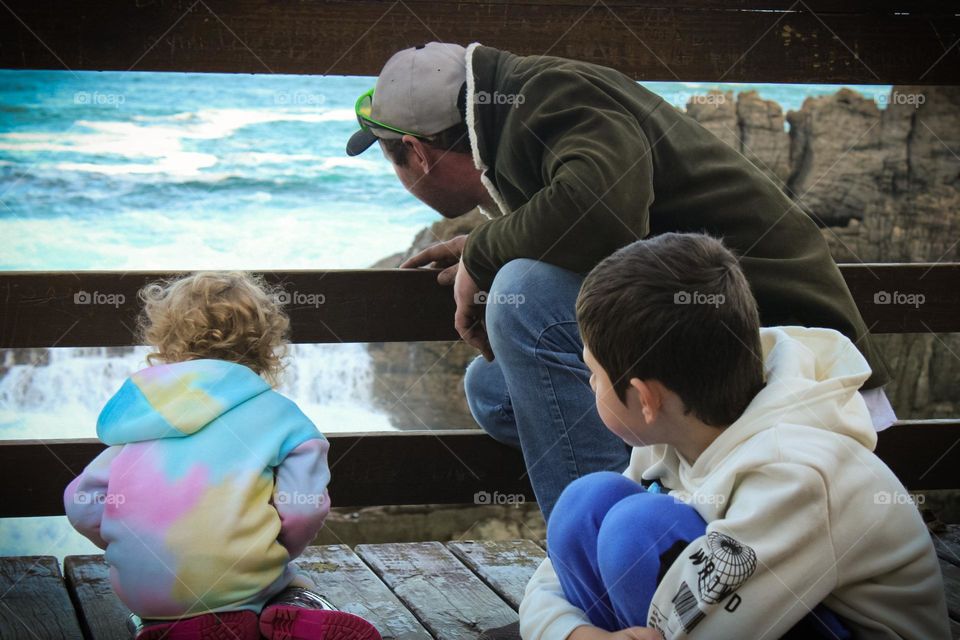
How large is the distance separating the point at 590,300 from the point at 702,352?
176 millimetres

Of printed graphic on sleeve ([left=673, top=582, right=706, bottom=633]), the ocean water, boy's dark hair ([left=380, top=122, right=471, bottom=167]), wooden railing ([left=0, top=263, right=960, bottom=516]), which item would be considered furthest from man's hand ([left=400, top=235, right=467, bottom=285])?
the ocean water

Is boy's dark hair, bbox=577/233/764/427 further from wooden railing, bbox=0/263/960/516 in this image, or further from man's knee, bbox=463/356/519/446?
wooden railing, bbox=0/263/960/516

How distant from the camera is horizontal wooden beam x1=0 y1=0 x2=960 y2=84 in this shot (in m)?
2.21

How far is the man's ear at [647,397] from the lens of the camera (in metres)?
1.48

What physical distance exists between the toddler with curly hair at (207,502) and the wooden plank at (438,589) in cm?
31

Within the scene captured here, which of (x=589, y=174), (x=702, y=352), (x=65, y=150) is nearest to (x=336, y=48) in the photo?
(x=589, y=174)

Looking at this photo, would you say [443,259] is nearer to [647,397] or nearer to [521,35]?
[521,35]

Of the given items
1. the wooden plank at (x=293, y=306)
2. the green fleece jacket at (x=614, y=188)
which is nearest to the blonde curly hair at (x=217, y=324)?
the wooden plank at (x=293, y=306)

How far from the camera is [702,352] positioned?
1.45 meters

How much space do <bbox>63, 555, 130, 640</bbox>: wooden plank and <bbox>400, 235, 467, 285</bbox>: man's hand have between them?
2.97 feet

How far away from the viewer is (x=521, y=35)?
235cm

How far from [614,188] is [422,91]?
1.53ft

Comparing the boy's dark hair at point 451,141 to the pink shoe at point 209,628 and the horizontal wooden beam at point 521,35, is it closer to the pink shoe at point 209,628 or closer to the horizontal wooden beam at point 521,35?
the horizontal wooden beam at point 521,35

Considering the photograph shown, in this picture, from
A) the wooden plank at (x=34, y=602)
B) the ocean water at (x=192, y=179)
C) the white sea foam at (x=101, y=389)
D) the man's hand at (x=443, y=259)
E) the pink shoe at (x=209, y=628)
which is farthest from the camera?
the ocean water at (x=192, y=179)
